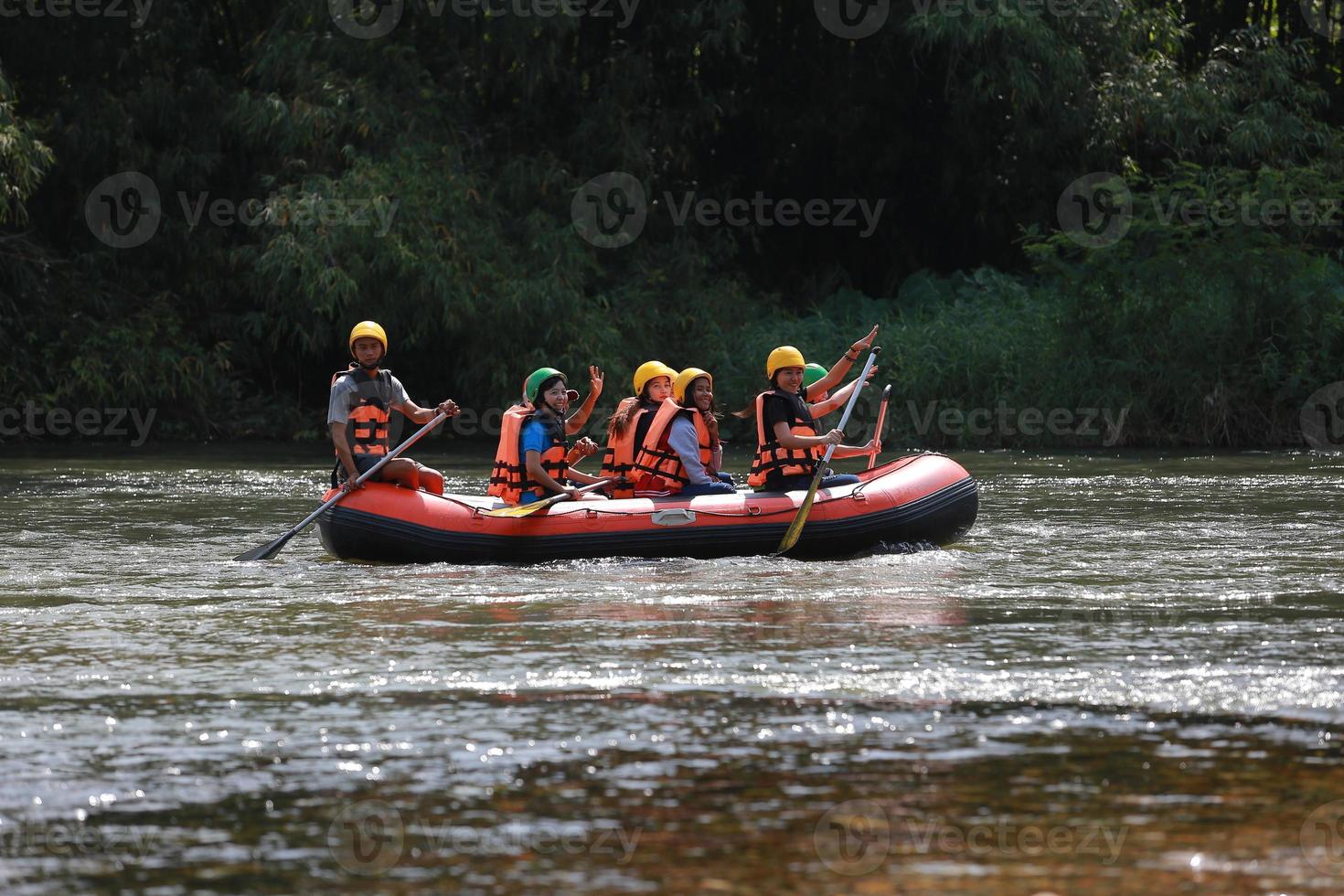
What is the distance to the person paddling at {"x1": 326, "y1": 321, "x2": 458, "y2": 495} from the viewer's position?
30.0 feet

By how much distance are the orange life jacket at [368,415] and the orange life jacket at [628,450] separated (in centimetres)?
118

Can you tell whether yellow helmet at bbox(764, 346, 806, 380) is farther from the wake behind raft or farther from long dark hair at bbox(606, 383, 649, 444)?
long dark hair at bbox(606, 383, 649, 444)

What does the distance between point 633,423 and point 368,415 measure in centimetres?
140

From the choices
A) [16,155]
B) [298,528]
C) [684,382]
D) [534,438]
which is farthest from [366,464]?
[16,155]

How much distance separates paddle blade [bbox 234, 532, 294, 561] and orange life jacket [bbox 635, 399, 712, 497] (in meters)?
1.71

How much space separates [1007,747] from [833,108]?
→ 53.8 feet

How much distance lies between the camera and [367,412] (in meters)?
9.26

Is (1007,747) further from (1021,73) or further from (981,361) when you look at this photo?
(1021,73)

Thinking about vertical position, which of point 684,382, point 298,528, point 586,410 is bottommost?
point 298,528

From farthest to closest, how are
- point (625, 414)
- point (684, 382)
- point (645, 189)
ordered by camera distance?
1. point (645, 189)
2. point (625, 414)
3. point (684, 382)

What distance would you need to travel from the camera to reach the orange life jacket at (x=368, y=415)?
9.21 metres

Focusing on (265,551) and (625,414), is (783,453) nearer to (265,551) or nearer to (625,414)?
(625,414)

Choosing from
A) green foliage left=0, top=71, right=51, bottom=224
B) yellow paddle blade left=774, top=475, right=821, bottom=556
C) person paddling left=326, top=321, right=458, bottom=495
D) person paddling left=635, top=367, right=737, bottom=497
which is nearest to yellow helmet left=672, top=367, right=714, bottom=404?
person paddling left=635, top=367, right=737, bottom=497

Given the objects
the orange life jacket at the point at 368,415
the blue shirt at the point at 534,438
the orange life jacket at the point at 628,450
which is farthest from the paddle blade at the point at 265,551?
the orange life jacket at the point at 628,450
